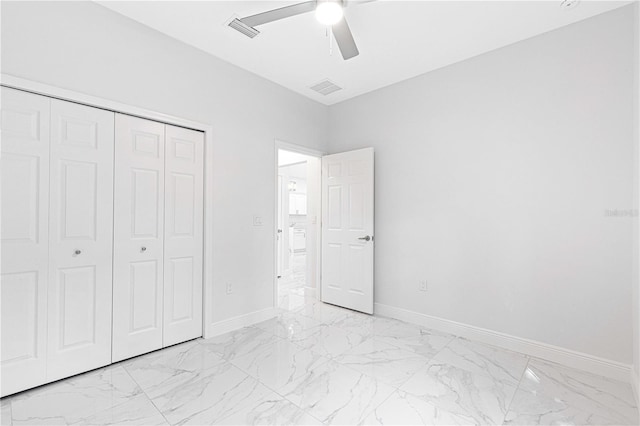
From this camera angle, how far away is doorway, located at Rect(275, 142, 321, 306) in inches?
172

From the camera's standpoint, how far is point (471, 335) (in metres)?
3.03

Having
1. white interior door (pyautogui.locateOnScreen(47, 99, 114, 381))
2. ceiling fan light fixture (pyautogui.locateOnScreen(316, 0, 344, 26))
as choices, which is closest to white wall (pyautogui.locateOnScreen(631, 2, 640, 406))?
ceiling fan light fixture (pyautogui.locateOnScreen(316, 0, 344, 26))

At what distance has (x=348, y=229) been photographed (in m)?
4.02

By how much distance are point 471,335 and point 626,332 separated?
3.79ft

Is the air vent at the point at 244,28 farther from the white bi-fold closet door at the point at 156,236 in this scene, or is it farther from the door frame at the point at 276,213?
the door frame at the point at 276,213

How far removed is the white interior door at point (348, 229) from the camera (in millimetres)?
3803

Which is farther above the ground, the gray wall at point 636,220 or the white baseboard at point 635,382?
the gray wall at point 636,220

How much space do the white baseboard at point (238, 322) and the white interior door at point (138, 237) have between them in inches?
19.4

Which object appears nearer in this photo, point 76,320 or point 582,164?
point 76,320

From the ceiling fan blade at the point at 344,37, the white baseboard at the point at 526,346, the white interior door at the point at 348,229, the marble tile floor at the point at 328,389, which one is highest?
the ceiling fan blade at the point at 344,37

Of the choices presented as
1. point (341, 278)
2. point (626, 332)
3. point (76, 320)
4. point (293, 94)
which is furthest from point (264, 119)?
point (626, 332)

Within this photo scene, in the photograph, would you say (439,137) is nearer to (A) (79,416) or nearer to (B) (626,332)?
(B) (626,332)

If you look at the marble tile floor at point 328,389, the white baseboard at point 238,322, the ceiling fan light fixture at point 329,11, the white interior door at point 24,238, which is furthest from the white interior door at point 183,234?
the ceiling fan light fixture at point 329,11

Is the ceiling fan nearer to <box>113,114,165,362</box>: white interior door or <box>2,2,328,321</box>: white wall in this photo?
<box>2,2,328,321</box>: white wall
